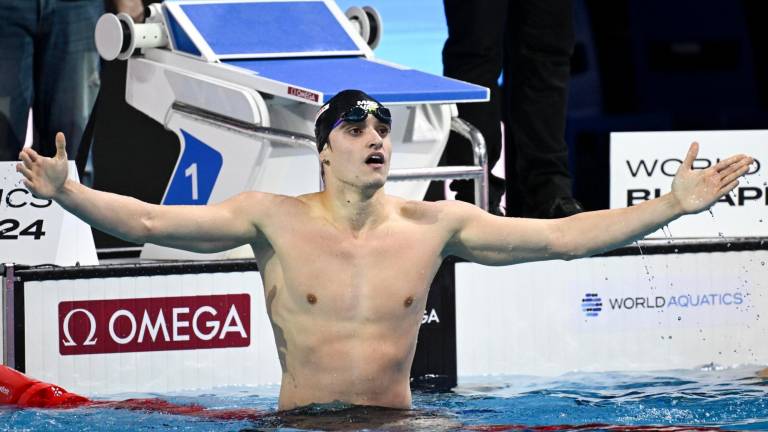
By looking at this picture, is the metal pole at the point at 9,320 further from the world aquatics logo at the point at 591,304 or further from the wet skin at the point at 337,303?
the world aquatics logo at the point at 591,304

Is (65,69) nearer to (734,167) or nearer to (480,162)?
(480,162)

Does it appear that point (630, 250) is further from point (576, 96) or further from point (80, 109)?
point (576, 96)

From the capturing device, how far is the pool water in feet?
14.6

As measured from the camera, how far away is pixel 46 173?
395 centimetres


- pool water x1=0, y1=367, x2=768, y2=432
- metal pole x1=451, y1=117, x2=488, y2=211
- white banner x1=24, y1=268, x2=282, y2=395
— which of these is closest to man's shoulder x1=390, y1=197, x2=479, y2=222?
pool water x1=0, y1=367, x2=768, y2=432

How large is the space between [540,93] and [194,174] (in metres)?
1.57

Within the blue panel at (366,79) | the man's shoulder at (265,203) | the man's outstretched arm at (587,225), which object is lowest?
the man's outstretched arm at (587,225)

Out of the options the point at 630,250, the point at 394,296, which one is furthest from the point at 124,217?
the point at 630,250

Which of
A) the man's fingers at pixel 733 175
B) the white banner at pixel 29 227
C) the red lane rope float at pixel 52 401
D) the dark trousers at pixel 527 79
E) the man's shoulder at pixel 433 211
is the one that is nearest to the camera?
the man's fingers at pixel 733 175

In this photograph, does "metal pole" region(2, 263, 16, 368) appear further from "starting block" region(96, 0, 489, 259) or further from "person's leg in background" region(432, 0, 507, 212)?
"person's leg in background" region(432, 0, 507, 212)

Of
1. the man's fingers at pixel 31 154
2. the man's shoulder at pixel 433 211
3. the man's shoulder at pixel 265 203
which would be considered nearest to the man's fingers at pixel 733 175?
the man's shoulder at pixel 433 211

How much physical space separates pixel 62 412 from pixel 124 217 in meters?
1.03

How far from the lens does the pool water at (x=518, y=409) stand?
175 inches

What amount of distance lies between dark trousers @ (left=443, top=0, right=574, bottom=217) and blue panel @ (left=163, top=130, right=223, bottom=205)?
1133mm
